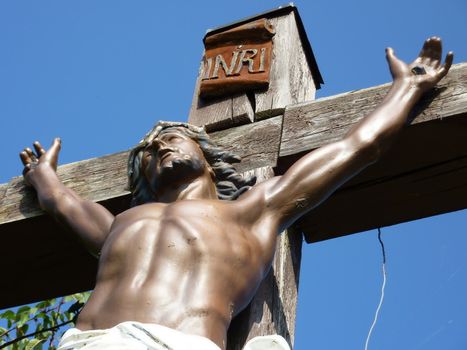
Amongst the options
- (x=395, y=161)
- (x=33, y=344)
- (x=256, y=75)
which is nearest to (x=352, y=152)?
(x=395, y=161)

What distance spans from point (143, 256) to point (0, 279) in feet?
4.40

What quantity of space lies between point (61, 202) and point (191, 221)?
2.93ft

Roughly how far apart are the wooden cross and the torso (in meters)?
0.22

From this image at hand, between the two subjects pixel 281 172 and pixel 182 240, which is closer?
pixel 182 240

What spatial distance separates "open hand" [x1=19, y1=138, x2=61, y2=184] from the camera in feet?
17.1

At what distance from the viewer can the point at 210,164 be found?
4.77 metres

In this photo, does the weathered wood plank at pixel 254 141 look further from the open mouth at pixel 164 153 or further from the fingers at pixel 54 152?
the fingers at pixel 54 152

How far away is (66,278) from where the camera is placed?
517cm

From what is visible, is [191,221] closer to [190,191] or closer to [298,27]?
[190,191]

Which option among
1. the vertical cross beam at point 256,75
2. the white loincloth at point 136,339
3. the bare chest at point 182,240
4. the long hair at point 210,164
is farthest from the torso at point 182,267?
the vertical cross beam at point 256,75

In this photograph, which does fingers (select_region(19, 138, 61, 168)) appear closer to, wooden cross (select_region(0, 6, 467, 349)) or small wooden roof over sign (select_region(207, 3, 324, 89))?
wooden cross (select_region(0, 6, 467, 349))

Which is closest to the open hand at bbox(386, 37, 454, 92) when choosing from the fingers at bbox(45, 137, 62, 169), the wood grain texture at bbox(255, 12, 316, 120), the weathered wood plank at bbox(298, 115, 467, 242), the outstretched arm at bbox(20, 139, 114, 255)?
the weathered wood plank at bbox(298, 115, 467, 242)

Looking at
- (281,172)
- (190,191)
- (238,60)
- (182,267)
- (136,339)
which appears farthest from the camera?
(238,60)

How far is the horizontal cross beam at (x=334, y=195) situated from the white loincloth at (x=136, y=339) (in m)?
1.25
